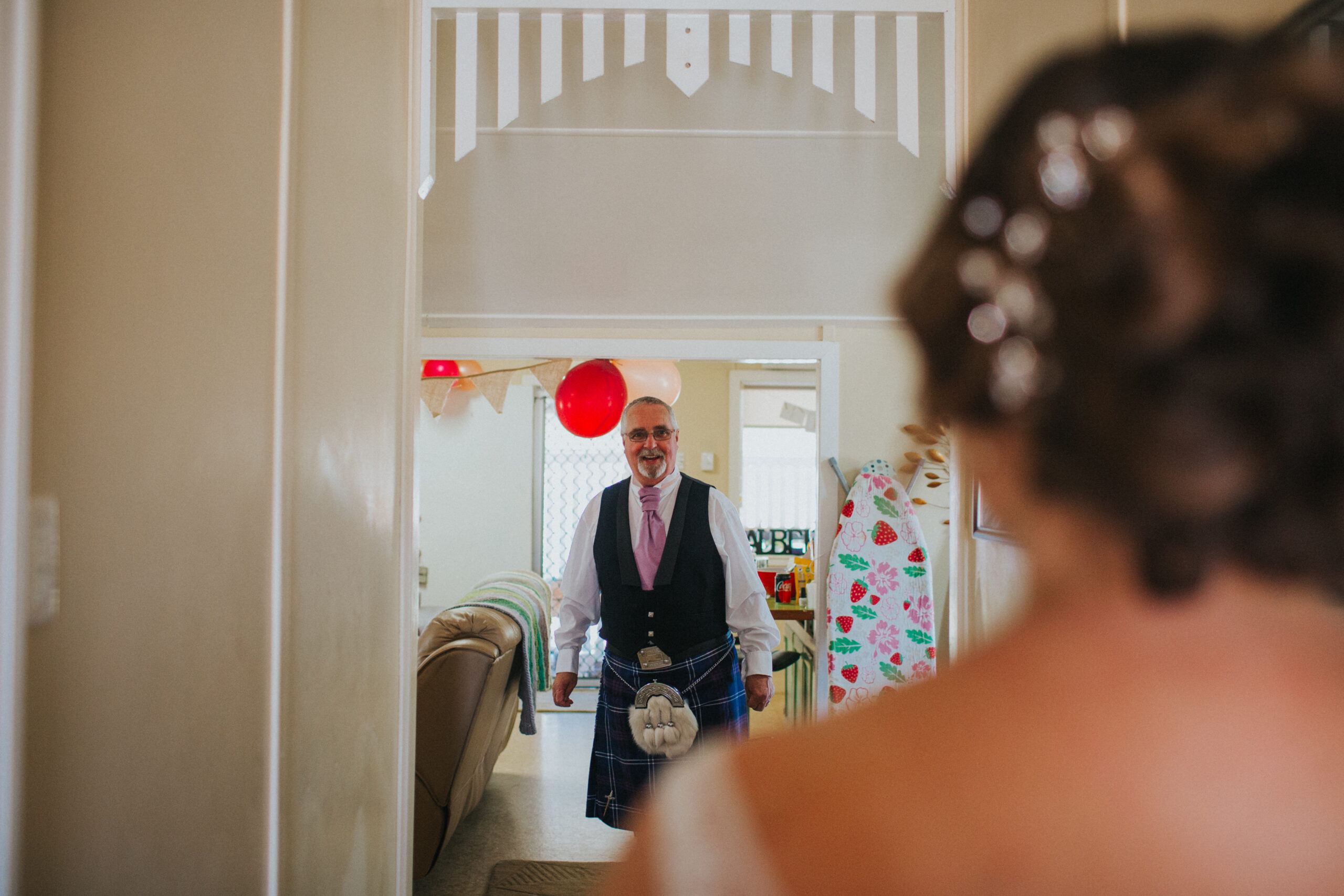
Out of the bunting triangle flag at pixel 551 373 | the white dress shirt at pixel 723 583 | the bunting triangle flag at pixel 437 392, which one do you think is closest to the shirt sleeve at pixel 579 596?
the white dress shirt at pixel 723 583

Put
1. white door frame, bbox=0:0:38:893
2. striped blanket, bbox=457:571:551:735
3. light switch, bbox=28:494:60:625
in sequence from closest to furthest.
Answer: white door frame, bbox=0:0:38:893
light switch, bbox=28:494:60:625
striped blanket, bbox=457:571:551:735

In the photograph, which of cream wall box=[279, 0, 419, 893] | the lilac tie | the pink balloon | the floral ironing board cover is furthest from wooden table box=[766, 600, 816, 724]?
cream wall box=[279, 0, 419, 893]

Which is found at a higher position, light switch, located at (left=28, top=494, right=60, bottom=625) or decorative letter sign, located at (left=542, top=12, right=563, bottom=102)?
decorative letter sign, located at (left=542, top=12, right=563, bottom=102)

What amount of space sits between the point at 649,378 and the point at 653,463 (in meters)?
1.01

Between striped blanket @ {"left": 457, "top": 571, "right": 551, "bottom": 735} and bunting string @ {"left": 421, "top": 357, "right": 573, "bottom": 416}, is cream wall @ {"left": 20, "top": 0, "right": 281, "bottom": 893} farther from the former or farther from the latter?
bunting string @ {"left": 421, "top": 357, "right": 573, "bottom": 416}

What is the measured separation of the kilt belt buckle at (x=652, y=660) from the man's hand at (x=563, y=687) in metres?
0.26

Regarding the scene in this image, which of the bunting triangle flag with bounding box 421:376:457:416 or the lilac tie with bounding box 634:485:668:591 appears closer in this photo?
the lilac tie with bounding box 634:485:668:591

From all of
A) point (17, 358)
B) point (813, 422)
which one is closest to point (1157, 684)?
point (17, 358)

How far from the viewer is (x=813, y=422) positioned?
6.24 m

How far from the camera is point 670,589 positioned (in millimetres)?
2807

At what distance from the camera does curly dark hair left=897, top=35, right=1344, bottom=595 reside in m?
0.35

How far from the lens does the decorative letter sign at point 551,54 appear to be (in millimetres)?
1835

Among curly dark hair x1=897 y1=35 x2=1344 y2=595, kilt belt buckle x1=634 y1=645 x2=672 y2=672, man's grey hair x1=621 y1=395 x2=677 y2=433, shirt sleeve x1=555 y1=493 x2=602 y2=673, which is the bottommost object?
kilt belt buckle x1=634 y1=645 x2=672 y2=672

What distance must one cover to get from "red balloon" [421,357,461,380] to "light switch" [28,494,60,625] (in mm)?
2905
